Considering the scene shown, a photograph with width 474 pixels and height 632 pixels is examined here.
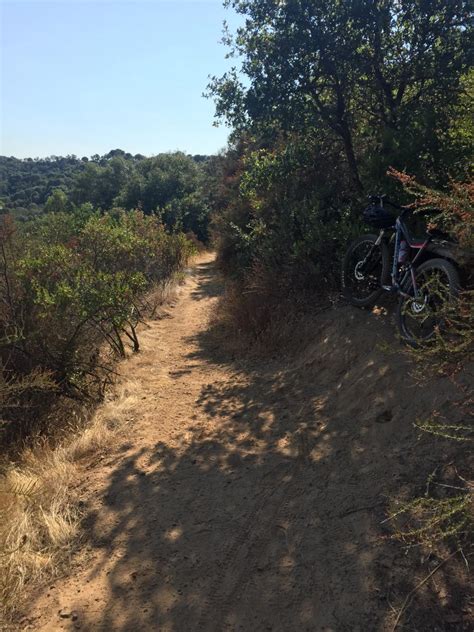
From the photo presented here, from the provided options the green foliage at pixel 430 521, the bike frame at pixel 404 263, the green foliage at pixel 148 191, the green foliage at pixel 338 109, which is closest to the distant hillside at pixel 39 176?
the green foliage at pixel 148 191

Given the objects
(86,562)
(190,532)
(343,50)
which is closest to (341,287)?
(343,50)

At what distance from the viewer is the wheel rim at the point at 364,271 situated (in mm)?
5508

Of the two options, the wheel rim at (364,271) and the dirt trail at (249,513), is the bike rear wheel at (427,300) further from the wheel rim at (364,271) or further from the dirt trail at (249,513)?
the wheel rim at (364,271)

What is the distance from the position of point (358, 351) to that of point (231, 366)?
205cm

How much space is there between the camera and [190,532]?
9.93ft

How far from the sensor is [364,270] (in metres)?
5.58

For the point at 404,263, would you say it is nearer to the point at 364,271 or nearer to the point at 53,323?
the point at 364,271

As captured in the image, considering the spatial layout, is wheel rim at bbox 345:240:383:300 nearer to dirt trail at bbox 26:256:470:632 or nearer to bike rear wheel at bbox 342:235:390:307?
bike rear wheel at bbox 342:235:390:307

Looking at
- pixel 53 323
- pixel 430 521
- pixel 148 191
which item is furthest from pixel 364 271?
pixel 148 191

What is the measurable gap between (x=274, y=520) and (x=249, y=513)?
0.21m

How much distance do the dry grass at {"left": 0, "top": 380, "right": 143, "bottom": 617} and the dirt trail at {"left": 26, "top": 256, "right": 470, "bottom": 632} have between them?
0.52 ft

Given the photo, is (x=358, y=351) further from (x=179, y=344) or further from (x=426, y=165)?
(x=179, y=344)

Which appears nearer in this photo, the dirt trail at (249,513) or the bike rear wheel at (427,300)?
the dirt trail at (249,513)

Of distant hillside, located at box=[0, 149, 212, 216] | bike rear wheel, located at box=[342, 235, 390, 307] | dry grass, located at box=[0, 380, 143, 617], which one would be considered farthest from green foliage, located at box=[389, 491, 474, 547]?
distant hillside, located at box=[0, 149, 212, 216]
